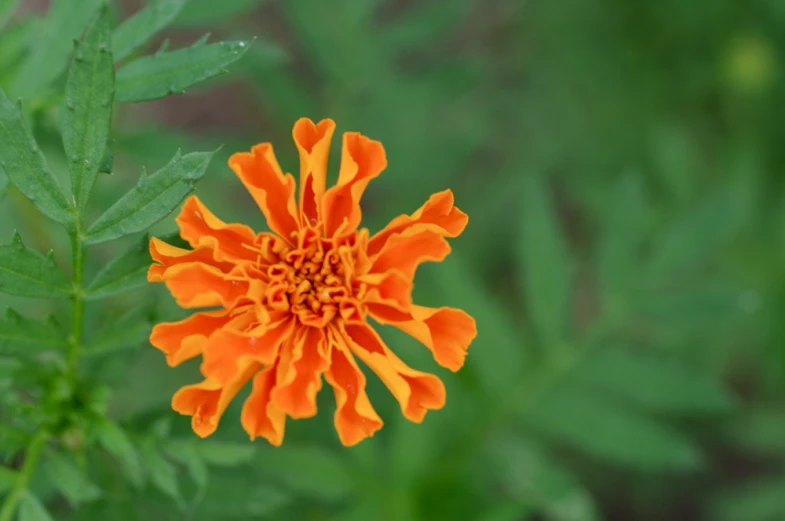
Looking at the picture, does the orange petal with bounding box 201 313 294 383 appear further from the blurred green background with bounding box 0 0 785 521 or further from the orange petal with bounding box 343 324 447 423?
the blurred green background with bounding box 0 0 785 521

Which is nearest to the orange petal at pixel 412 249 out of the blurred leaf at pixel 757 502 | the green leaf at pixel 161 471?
the green leaf at pixel 161 471

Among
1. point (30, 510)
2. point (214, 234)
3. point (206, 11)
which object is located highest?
point (206, 11)

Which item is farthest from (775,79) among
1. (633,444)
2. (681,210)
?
A: (633,444)

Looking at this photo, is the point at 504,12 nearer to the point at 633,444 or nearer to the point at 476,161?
the point at 476,161

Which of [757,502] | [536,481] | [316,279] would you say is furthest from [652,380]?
[316,279]

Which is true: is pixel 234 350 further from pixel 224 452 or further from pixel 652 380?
pixel 652 380

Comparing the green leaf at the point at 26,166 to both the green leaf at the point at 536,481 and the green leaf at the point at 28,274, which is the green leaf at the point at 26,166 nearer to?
the green leaf at the point at 28,274
